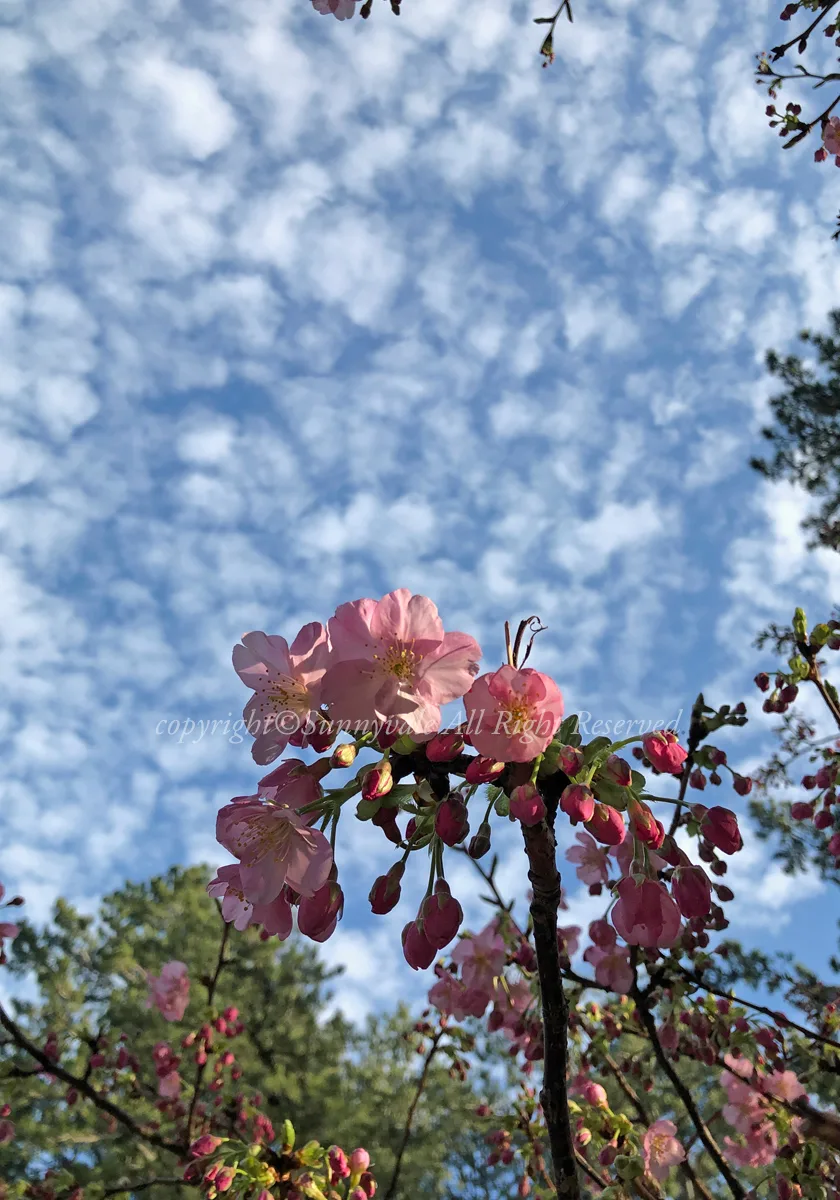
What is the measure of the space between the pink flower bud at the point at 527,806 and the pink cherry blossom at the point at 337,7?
133 inches

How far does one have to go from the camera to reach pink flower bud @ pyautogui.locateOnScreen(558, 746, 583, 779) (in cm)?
126

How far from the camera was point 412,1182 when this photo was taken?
31.6 feet

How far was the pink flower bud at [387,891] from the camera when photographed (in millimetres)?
1431

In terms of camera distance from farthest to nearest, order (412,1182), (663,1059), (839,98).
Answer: (412,1182)
(839,98)
(663,1059)

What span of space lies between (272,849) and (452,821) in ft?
1.08

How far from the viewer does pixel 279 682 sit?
5.14ft

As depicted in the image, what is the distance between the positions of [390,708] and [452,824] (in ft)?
0.68

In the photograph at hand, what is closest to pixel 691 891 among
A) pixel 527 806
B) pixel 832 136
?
pixel 527 806

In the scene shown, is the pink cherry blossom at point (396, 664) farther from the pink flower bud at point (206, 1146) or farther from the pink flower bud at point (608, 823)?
the pink flower bud at point (206, 1146)

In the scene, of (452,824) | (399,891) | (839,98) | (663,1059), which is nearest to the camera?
(452,824)

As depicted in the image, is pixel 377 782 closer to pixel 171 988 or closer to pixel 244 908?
pixel 244 908

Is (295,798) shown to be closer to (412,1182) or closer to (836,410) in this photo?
(412,1182)

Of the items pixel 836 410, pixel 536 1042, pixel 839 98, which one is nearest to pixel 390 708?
pixel 536 1042

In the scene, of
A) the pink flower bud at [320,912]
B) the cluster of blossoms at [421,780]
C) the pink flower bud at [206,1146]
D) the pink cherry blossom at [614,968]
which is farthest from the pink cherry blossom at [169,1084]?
the pink flower bud at [320,912]
